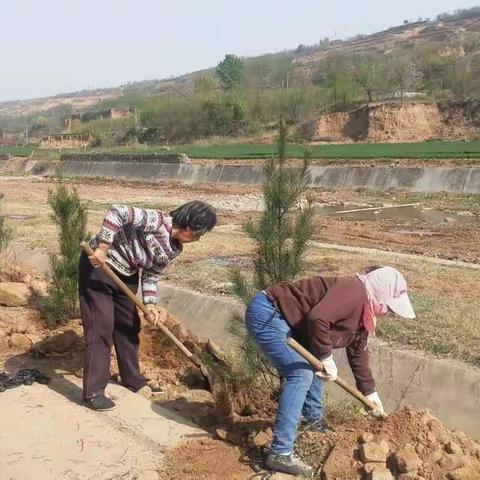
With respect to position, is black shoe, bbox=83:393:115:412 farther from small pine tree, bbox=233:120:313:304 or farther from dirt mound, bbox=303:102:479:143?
dirt mound, bbox=303:102:479:143

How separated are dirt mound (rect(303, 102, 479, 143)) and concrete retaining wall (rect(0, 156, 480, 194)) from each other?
17526 mm

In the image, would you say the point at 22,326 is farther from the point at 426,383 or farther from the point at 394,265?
the point at 394,265

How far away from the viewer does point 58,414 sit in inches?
190

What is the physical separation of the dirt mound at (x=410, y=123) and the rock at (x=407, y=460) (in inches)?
1667

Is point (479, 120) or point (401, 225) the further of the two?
point (479, 120)

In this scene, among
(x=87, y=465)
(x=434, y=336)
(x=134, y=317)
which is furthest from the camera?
(x=434, y=336)

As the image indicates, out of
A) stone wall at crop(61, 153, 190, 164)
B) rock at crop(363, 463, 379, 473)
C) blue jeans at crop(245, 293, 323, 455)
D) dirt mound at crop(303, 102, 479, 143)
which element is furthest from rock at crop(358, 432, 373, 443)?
dirt mound at crop(303, 102, 479, 143)

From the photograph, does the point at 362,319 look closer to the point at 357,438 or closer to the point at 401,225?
the point at 357,438

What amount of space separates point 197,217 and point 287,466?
5.58ft

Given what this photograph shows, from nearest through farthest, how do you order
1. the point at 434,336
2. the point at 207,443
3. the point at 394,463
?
the point at 394,463
the point at 207,443
the point at 434,336

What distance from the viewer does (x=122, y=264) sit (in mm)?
4977

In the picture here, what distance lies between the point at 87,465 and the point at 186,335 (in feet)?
9.02

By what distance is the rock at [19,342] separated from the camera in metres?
6.70

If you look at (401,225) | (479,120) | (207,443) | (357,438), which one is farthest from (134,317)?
(479,120)
